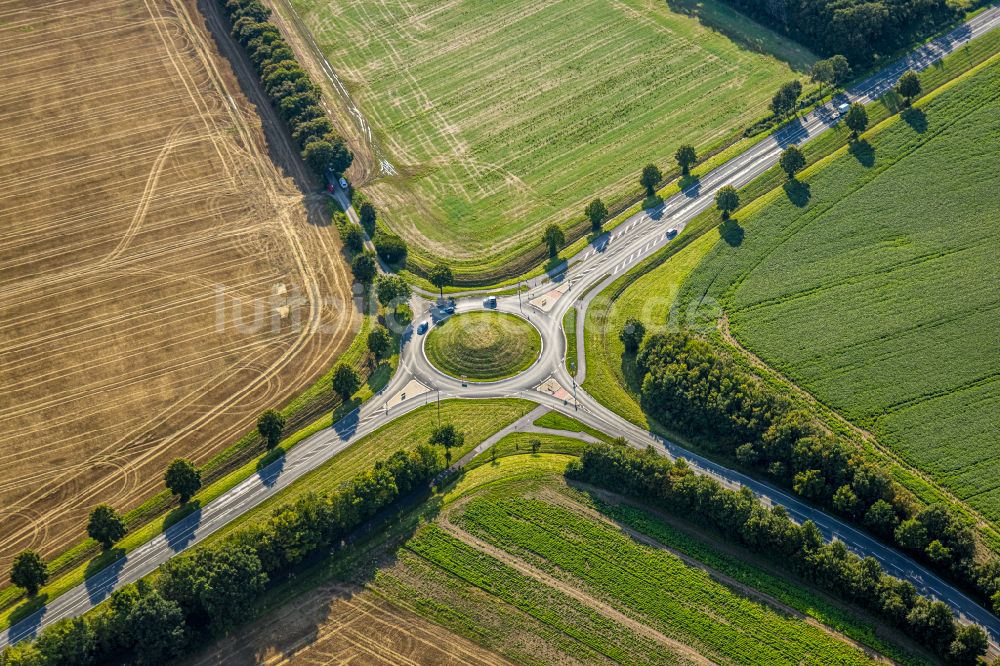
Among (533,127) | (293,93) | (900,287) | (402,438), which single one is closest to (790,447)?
(900,287)

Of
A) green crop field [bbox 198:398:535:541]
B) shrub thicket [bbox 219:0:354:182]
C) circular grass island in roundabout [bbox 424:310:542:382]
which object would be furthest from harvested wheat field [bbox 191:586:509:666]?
shrub thicket [bbox 219:0:354:182]

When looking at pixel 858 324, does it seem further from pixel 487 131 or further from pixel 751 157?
pixel 487 131

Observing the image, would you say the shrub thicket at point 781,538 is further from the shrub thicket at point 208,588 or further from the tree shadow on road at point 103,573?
the tree shadow on road at point 103,573

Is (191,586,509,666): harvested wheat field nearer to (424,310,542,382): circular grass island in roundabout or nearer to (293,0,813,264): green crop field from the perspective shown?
(424,310,542,382): circular grass island in roundabout

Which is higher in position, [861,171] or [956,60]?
[956,60]

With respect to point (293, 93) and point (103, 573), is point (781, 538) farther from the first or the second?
point (293, 93)

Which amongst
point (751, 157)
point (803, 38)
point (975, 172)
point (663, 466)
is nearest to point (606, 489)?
point (663, 466)
